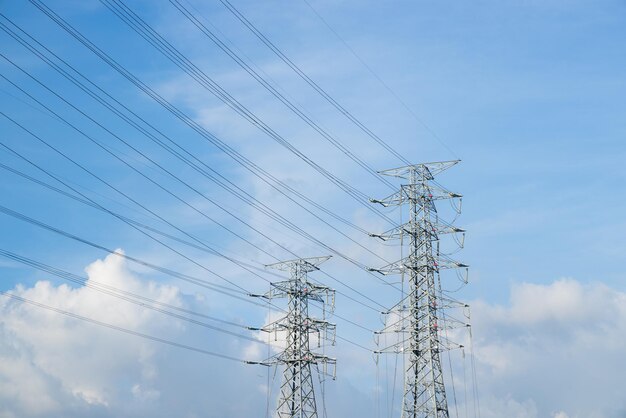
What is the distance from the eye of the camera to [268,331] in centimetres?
6562

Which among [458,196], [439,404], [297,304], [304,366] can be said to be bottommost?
[439,404]

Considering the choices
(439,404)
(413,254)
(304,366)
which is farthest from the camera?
(304,366)

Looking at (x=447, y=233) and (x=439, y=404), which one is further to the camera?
(x=447, y=233)

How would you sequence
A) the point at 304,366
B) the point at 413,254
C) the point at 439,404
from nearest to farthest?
the point at 439,404, the point at 413,254, the point at 304,366

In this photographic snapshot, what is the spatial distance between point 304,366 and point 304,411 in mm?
3549

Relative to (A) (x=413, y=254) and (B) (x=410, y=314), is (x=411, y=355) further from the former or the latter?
(A) (x=413, y=254)

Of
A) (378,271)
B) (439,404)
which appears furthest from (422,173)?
(439,404)

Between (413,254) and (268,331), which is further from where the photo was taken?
(268,331)

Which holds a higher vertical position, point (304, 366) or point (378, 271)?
point (378, 271)

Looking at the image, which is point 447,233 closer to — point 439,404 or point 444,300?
point 444,300

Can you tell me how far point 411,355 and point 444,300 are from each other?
15.7 ft

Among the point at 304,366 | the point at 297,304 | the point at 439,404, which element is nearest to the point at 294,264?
the point at 297,304

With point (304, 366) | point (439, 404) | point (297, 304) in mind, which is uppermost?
point (297, 304)

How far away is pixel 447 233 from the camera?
201ft
